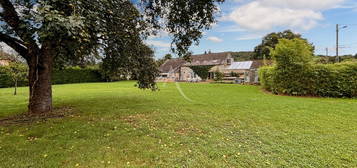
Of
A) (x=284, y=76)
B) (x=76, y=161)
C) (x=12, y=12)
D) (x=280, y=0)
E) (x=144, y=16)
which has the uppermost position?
(x=280, y=0)

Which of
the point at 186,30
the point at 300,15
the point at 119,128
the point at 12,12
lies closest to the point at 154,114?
the point at 119,128

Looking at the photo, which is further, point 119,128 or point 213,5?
point 213,5

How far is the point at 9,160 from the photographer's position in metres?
2.96

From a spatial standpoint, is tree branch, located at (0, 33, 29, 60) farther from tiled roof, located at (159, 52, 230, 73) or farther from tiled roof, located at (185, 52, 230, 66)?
tiled roof, located at (185, 52, 230, 66)

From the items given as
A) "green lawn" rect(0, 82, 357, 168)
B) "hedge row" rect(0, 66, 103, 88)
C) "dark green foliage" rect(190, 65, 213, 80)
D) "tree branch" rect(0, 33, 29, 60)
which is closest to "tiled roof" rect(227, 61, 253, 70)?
"dark green foliage" rect(190, 65, 213, 80)

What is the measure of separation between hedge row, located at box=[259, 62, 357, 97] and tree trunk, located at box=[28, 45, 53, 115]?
1279cm

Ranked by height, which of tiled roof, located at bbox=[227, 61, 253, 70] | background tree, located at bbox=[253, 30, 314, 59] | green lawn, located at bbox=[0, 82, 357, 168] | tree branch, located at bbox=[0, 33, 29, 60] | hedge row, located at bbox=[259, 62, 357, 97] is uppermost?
background tree, located at bbox=[253, 30, 314, 59]

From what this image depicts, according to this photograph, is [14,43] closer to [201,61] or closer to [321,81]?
[321,81]

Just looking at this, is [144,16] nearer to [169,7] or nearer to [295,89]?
[169,7]

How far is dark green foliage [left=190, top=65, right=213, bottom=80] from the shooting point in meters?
34.3

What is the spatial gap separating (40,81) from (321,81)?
14.0 metres

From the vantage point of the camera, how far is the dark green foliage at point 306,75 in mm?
11078

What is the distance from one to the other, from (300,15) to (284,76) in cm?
548

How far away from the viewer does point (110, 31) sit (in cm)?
461
